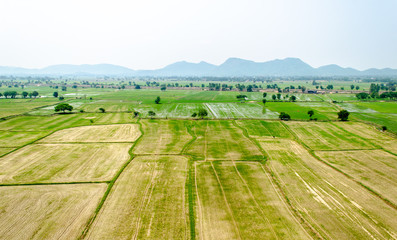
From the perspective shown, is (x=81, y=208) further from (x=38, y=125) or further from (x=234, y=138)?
(x=38, y=125)

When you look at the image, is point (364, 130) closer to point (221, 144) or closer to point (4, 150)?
point (221, 144)

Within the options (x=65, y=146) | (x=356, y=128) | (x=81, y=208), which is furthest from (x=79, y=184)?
(x=356, y=128)

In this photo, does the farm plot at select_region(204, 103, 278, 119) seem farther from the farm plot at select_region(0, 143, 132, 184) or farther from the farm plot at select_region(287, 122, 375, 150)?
the farm plot at select_region(0, 143, 132, 184)

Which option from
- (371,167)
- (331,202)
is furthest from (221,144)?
(371,167)

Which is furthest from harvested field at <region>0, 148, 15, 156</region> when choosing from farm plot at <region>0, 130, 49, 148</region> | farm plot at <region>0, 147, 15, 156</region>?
farm plot at <region>0, 130, 49, 148</region>

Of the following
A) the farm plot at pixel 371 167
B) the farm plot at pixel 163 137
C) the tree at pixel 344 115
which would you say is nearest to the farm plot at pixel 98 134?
the farm plot at pixel 163 137
